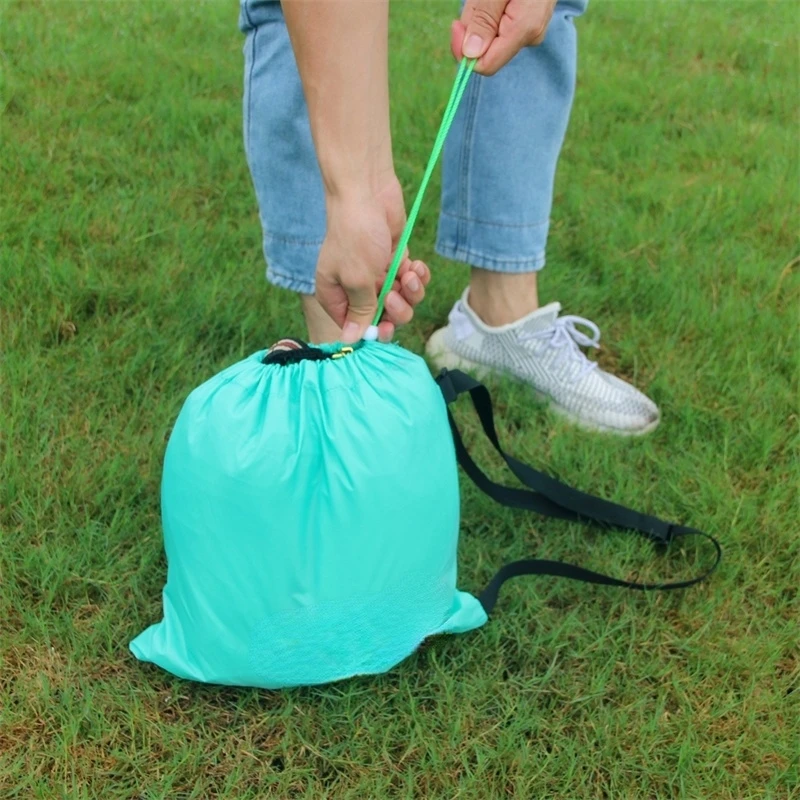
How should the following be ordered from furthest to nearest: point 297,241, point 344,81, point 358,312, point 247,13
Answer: point 297,241
point 247,13
point 358,312
point 344,81

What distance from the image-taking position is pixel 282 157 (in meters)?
1.47

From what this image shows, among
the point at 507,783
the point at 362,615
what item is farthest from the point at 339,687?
the point at 507,783

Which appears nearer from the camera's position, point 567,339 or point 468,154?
point 468,154

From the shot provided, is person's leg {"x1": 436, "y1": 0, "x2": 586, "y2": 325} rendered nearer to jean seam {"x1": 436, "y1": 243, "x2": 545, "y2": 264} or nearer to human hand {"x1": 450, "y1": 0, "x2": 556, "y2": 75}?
jean seam {"x1": 436, "y1": 243, "x2": 545, "y2": 264}

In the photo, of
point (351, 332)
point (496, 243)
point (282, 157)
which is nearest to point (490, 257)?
point (496, 243)

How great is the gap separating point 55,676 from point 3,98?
1.84m

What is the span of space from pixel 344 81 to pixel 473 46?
0.87 feet

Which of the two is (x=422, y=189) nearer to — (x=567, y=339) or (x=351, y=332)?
(x=351, y=332)

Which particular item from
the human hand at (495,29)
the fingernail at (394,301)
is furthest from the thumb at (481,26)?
the fingernail at (394,301)

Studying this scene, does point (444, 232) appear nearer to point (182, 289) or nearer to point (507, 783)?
point (182, 289)

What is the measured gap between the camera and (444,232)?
1753mm

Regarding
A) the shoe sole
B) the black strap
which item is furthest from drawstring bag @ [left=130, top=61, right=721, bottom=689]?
the shoe sole

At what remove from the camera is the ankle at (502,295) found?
1764mm

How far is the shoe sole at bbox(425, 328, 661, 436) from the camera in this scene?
1.72 meters
